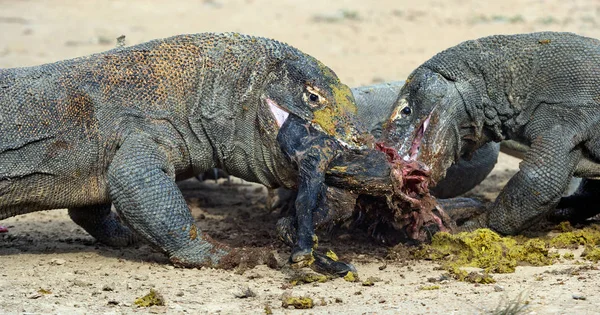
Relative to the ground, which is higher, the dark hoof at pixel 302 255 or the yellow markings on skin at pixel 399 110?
the yellow markings on skin at pixel 399 110

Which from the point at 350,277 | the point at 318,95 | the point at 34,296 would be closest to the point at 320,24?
the point at 318,95

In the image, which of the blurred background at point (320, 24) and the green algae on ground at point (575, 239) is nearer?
the green algae on ground at point (575, 239)

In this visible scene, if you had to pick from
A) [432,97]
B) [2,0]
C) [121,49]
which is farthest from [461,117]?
[2,0]

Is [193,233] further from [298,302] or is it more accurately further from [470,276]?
[470,276]

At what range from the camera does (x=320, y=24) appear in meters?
17.7

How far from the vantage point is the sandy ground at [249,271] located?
5.79 m

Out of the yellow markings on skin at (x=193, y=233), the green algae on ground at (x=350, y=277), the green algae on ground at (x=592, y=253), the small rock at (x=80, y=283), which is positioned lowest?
Answer: the small rock at (x=80, y=283)

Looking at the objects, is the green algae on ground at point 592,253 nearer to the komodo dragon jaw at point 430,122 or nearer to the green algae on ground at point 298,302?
the komodo dragon jaw at point 430,122

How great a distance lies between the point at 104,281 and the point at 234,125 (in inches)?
55.1

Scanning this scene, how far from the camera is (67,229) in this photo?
27.2ft

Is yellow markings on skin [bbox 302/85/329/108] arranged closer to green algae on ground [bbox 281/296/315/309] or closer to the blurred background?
green algae on ground [bbox 281/296/315/309]

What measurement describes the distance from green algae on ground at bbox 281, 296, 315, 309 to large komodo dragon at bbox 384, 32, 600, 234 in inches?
87.0

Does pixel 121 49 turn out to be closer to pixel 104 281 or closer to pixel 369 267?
pixel 104 281

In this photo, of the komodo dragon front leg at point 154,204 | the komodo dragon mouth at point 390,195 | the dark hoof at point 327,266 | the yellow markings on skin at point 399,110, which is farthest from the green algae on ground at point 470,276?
the yellow markings on skin at point 399,110
